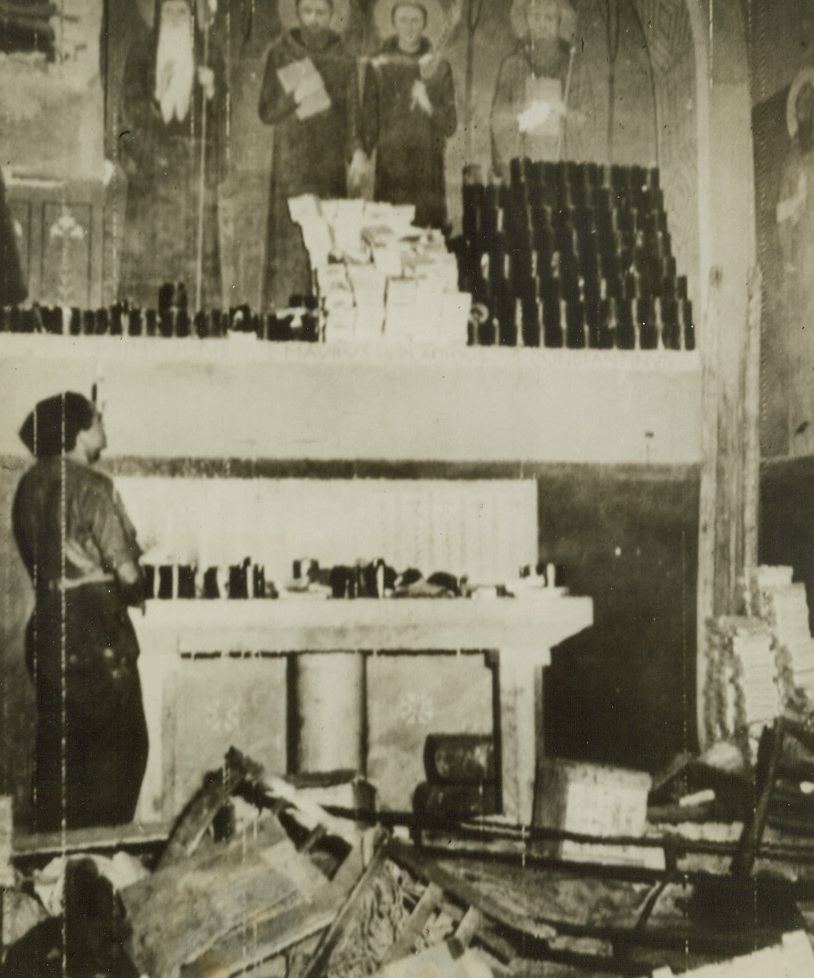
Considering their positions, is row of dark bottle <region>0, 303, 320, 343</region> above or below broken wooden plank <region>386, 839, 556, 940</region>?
above

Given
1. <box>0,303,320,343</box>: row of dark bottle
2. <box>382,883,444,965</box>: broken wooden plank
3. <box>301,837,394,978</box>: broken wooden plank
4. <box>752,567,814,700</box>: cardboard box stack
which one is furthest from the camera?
<box>752,567,814,700</box>: cardboard box stack

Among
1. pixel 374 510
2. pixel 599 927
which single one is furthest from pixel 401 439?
pixel 599 927

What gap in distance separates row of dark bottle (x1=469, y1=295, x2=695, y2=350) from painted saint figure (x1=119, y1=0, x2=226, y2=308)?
1.26m

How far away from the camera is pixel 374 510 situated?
4.10 meters

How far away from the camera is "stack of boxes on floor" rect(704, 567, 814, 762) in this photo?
166 inches

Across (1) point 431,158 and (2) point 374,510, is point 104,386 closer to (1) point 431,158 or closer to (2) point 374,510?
(2) point 374,510

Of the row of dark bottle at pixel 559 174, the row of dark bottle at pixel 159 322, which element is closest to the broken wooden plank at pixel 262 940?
the row of dark bottle at pixel 159 322

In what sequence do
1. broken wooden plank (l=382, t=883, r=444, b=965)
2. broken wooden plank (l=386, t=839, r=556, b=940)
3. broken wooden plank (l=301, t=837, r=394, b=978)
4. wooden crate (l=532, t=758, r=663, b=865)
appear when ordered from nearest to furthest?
broken wooden plank (l=301, t=837, r=394, b=978) → broken wooden plank (l=382, t=883, r=444, b=965) → broken wooden plank (l=386, t=839, r=556, b=940) → wooden crate (l=532, t=758, r=663, b=865)

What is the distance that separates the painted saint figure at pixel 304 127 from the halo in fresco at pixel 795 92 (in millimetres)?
1968

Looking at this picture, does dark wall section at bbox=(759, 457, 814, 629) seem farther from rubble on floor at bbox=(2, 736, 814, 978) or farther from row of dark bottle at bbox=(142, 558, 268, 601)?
row of dark bottle at bbox=(142, 558, 268, 601)

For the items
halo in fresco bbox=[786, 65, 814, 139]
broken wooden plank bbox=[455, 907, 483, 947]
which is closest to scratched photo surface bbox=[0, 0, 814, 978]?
halo in fresco bbox=[786, 65, 814, 139]

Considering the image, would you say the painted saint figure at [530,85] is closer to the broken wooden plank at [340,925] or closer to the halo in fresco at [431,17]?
the halo in fresco at [431,17]

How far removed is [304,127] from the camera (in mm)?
4180

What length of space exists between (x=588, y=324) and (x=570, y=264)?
0.29 meters
